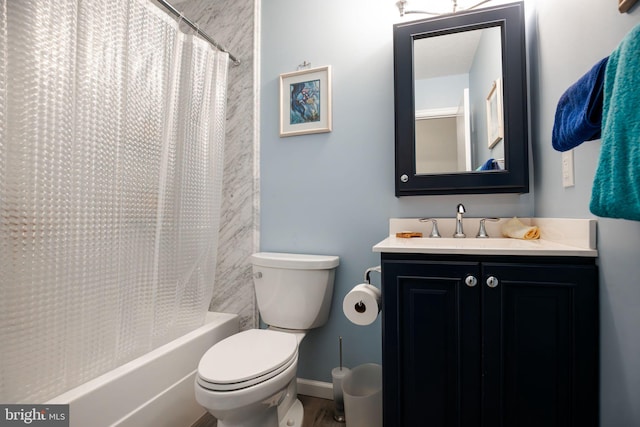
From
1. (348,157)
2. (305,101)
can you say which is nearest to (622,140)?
(348,157)

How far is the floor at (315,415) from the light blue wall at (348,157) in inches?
4.4

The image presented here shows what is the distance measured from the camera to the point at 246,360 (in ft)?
3.61

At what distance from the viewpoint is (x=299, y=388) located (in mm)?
1643

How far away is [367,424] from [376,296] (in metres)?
0.58

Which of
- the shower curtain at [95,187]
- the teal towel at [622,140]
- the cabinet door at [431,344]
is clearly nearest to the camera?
the teal towel at [622,140]

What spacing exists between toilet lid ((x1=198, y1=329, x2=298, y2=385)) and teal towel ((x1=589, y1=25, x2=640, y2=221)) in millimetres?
1047

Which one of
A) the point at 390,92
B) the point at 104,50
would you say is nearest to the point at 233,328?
the point at 104,50

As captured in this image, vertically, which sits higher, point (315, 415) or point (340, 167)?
point (340, 167)

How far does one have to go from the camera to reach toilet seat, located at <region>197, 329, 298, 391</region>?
3.28ft

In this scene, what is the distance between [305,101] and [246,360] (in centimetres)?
131

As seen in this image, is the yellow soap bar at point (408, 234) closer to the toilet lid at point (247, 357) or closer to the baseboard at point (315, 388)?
the toilet lid at point (247, 357)

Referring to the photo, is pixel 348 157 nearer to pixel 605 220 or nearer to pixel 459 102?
pixel 459 102

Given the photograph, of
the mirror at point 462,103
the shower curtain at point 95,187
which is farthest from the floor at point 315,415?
the mirror at point 462,103

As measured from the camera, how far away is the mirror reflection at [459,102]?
136 centimetres
